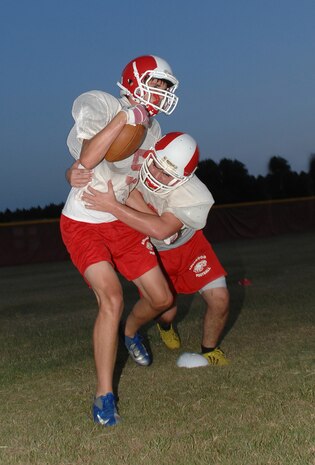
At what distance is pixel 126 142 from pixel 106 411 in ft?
4.68

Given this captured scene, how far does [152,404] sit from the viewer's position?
4.58 metres

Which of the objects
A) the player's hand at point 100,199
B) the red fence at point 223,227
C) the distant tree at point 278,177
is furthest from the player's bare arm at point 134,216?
the distant tree at point 278,177

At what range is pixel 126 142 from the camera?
14.8 ft

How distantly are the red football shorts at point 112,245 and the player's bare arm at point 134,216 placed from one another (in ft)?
0.32

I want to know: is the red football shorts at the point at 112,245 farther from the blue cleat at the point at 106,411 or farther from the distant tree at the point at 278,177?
the distant tree at the point at 278,177

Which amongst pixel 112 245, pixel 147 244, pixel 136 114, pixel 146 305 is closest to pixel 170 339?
pixel 146 305

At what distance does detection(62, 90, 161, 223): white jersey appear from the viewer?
14.8 ft

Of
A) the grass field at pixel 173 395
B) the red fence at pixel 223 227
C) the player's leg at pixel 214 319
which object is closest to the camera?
the grass field at pixel 173 395

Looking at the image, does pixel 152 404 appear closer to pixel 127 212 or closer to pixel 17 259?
pixel 127 212

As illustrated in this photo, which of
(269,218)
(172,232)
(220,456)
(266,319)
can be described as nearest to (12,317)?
(266,319)

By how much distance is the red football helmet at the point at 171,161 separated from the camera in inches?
194

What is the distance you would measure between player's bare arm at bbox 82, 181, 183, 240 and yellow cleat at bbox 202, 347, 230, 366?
105cm

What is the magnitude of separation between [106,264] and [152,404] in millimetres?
811

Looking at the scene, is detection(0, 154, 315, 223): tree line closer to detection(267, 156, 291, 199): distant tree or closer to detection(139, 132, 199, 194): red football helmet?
detection(267, 156, 291, 199): distant tree
